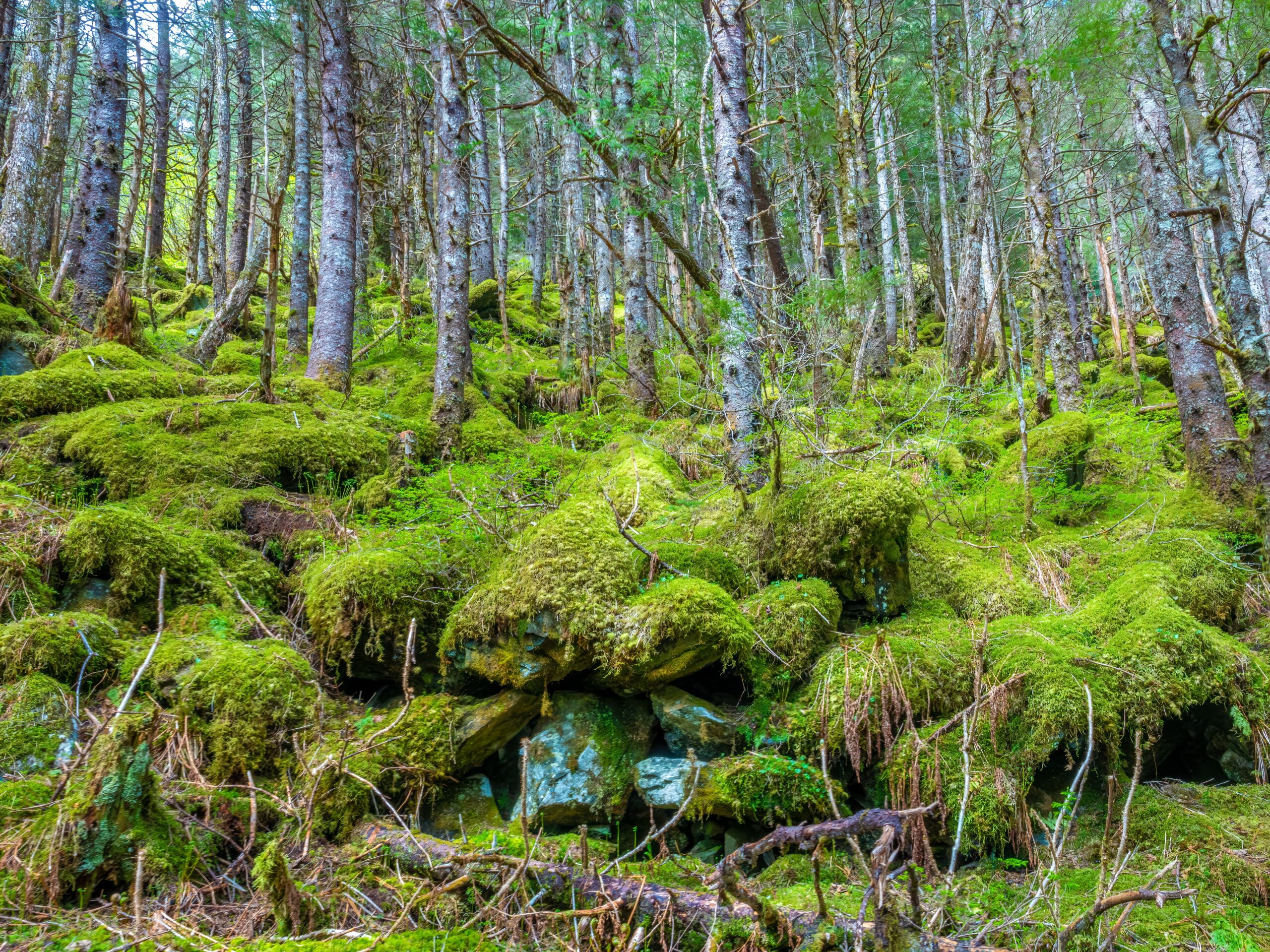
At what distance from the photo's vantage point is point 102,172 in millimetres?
8156

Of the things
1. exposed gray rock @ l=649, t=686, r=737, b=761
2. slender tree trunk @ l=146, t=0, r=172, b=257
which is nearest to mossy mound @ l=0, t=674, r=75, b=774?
exposed gray rock @ l=649, t=686, r=737, b=761

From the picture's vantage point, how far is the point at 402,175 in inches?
559

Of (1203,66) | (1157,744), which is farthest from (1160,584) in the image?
(1203,66)

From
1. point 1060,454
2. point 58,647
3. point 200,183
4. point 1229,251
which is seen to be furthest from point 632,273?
point 200,183

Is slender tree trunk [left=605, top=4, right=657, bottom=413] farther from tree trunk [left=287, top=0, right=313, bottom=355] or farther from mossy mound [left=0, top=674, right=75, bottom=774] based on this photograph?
mossy mound [left=0, top=674, right=75, bottom=774]

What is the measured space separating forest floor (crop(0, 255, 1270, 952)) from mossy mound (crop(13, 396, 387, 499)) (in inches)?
1.3

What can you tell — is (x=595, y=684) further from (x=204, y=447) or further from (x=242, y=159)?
(x=242, y=159)

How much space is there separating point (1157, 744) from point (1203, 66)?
13493 mm

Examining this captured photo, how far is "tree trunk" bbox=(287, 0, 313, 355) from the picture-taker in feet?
35.6

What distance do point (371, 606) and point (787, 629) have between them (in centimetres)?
240

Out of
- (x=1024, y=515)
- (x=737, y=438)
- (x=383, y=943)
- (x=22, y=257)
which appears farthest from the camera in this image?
(x=22, y=257)

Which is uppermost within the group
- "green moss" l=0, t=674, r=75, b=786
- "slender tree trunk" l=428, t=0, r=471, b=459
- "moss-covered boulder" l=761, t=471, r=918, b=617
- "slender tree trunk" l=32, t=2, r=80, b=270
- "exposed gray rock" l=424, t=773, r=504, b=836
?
"slender tree trunk" l=32, t=2, r=80, b=270

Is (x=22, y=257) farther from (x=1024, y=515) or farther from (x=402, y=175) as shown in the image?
(x=1024, y=515)

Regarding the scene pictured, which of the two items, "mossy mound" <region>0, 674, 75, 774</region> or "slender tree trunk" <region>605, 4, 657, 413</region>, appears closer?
"mossy mound" <region>0, 674, 75, 774</region>
